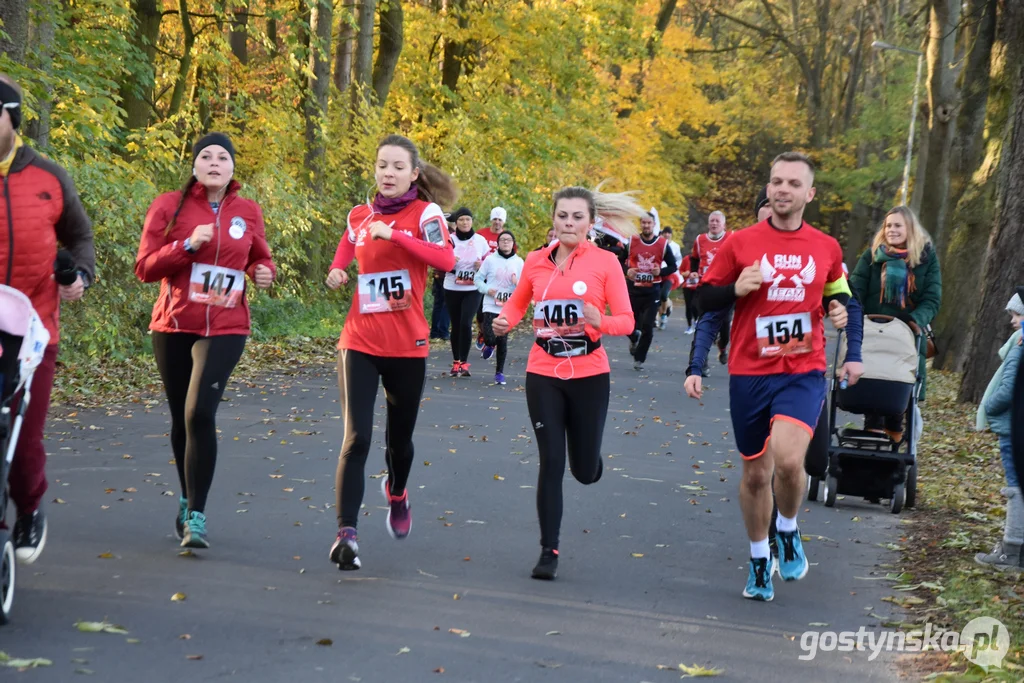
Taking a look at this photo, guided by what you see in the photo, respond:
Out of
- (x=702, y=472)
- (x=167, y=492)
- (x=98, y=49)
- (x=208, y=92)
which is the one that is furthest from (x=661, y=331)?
(x=167, y=492)

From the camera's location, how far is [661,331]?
32469mm

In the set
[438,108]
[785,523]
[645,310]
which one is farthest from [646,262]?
[785,523]

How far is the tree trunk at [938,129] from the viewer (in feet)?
79.8

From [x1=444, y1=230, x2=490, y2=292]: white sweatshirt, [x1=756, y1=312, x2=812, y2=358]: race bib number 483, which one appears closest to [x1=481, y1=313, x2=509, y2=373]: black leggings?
[x1=444, y1=230, x2=490, y2=292]: white sweatshirt

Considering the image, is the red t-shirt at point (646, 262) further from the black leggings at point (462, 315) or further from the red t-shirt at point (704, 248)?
the black leggings at point (462, 315)

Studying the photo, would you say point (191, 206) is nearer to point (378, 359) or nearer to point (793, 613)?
point (378, 359)

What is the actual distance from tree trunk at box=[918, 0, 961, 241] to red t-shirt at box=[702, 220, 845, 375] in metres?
18.3

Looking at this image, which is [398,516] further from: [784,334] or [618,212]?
[618,212]

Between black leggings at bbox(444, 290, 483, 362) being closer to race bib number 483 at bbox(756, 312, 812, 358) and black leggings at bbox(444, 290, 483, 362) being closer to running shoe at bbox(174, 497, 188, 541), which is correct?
running shoe at bbox(174, 497, 188, 541)

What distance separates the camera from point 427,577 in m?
6.82

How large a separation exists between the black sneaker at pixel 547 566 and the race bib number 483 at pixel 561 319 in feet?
3.63

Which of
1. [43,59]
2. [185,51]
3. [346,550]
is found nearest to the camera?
[346,550]

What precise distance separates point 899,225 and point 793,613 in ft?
13.9

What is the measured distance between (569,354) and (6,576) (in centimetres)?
293
